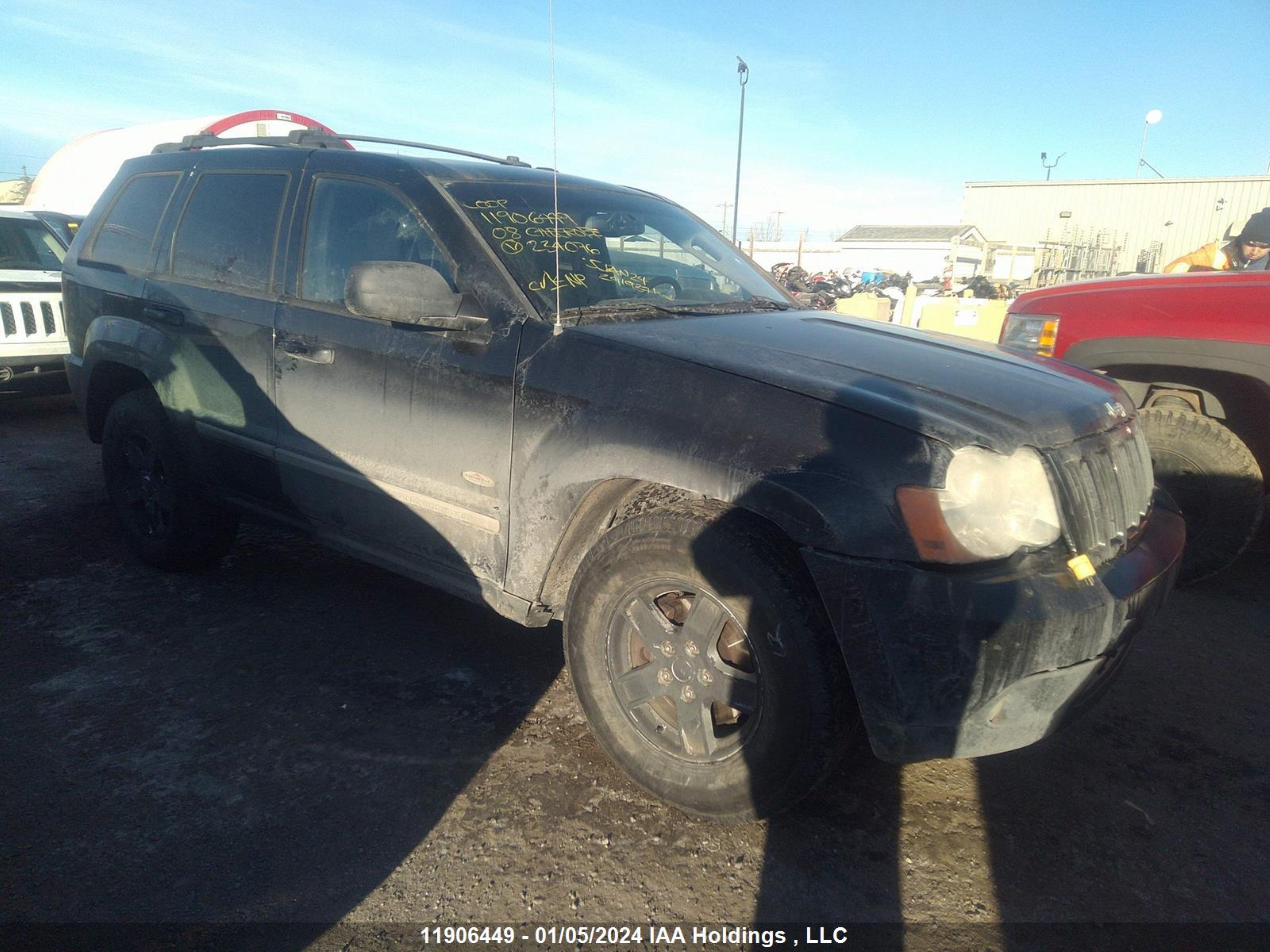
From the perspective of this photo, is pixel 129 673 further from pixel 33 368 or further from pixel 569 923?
pixel 33 368

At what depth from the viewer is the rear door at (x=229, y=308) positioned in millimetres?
3336

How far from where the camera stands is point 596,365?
2.46m

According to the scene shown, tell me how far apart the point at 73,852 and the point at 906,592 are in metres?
2.24

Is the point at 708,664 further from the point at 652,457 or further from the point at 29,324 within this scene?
the point at 29,324

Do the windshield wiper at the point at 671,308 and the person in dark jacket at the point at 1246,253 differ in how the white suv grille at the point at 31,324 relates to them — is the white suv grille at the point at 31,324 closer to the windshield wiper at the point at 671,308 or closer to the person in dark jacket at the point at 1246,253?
the windshield wiper at the point at 671,308

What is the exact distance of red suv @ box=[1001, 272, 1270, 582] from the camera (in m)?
3.81

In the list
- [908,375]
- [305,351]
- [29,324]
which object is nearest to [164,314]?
[305,351]

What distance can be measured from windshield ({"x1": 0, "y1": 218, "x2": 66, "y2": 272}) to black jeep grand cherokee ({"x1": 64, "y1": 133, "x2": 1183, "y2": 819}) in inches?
180

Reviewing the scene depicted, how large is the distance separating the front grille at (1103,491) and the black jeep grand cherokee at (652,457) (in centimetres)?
1

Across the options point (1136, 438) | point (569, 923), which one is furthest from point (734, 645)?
point (1136, 438)

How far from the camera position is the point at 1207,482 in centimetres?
396

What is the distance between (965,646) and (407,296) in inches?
73.6

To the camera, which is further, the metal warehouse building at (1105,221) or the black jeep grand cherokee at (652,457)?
the metal warehouse building at (1105,221)

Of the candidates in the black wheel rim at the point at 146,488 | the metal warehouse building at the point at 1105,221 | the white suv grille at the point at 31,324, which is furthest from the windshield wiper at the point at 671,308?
the metal warehouse building at the point at 1105,221
